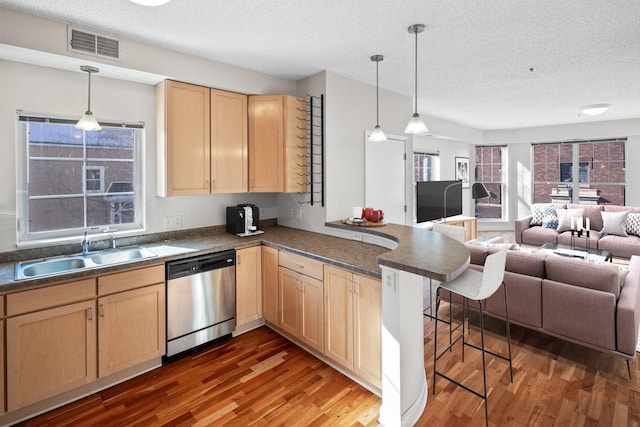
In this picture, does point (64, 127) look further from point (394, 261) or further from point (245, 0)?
point (394, 261)

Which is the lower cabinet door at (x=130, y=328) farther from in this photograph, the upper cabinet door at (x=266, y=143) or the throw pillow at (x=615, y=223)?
the throw pillow at (x=615, y=223)

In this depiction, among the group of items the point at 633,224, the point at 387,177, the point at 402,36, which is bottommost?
the point at 633,224

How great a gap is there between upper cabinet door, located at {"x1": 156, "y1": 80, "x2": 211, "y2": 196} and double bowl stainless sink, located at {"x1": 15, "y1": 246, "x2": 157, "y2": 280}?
1.85ft

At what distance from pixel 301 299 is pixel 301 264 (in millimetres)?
301

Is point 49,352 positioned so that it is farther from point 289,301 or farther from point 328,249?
point 328,249

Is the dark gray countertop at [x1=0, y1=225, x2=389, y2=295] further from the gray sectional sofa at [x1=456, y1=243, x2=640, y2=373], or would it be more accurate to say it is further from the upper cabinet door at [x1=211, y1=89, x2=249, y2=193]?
the gray sectional sofa at [x1=456, y1=243, x2=640, y2=373]

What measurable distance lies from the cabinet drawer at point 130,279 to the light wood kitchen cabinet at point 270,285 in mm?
926

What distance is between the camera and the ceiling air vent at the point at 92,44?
2.36 metres

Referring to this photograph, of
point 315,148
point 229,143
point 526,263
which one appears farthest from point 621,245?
point 229,143

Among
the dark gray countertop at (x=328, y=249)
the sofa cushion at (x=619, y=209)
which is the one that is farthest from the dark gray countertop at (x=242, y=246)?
the sofa cushion at (x=619, y=209)

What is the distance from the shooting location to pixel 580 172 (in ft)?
23.5

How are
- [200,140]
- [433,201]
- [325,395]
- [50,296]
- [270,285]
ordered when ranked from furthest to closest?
[433,201] < [270,285] < [200,140] < [325,395] < [50,296]

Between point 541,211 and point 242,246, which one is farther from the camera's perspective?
point 541,211

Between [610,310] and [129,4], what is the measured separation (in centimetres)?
397
